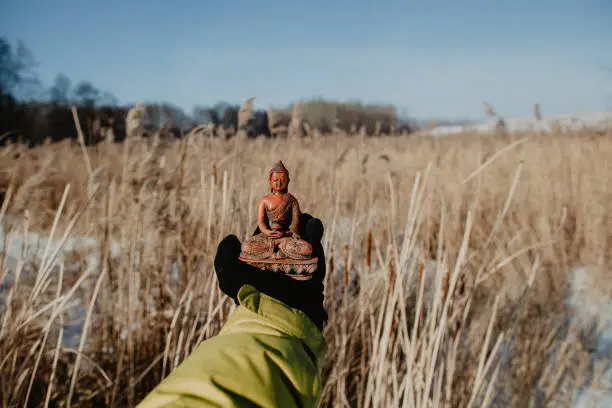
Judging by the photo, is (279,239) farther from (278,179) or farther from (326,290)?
(326,290)

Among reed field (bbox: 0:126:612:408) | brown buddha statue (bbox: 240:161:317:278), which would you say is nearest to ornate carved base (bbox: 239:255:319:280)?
brown buddha statue (bbox: 240:161:317:278)

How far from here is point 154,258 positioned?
5.21 ft

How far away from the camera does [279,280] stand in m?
0.46

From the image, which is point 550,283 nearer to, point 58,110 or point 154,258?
point 154,258

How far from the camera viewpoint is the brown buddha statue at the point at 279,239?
1.51 feet

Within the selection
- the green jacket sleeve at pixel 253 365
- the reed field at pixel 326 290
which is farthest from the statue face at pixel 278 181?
the reed field at pixel 326 290

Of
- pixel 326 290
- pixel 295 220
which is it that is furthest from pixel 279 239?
pixel 326 290

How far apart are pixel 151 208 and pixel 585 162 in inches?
154

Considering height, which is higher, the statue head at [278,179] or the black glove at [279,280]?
the statue head at [278,179]

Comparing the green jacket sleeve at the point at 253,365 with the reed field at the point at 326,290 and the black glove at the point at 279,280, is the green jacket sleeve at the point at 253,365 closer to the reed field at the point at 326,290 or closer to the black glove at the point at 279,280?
the black glove at the point at 279,280

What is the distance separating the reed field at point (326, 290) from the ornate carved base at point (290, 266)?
1.84ft

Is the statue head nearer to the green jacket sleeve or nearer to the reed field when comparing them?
the green jacket sleeve

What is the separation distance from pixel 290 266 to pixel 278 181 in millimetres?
98

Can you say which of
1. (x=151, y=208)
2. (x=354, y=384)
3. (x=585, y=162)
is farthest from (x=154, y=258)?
(x=585, y=162)
